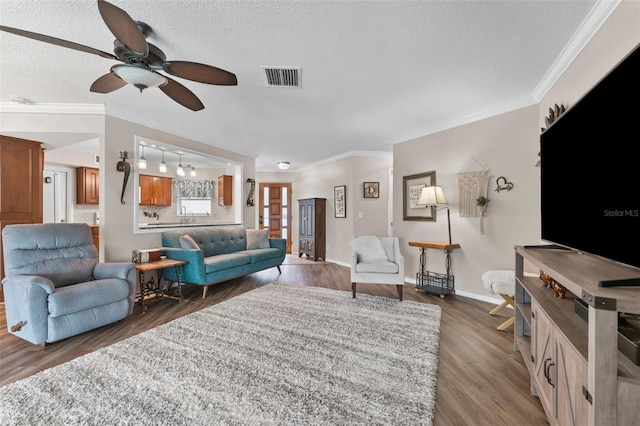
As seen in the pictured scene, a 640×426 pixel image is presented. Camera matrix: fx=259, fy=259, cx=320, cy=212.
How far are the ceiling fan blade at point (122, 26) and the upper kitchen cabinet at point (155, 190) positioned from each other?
5.49 meters

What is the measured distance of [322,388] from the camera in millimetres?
1694

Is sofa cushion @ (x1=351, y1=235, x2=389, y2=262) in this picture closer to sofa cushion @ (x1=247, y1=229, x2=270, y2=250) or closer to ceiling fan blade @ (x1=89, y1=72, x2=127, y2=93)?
sofa cushion @ (x1=247, y1=229, x2=270, y2=250)

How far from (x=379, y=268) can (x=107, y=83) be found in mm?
3314

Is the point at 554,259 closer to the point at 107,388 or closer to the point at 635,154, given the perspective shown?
the point at 635,154

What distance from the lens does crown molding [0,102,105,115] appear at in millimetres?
3172

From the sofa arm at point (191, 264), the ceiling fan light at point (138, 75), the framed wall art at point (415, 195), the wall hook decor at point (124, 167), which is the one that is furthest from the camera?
the framed wall art at point (415, 195)

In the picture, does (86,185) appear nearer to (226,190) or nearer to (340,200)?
(226,190)

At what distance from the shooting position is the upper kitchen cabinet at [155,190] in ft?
20.1

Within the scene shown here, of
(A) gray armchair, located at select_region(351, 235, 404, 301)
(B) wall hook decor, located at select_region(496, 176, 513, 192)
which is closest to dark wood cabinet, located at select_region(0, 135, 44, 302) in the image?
(A) gray armchair, located at select_region(351, 235, 404, 301)

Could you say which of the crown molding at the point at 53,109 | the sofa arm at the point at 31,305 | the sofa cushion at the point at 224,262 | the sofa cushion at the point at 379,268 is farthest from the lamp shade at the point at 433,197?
the crown molding at the point at 53,109

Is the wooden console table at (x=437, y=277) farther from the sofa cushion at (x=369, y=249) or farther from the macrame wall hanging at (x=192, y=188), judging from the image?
the macrame wall hanging at (x=192, y=188)

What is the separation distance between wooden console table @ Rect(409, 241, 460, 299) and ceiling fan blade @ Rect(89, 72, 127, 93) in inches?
150

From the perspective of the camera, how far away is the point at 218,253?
4.44 m

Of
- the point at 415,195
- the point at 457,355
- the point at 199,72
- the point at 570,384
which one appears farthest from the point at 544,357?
the point at 415,195
